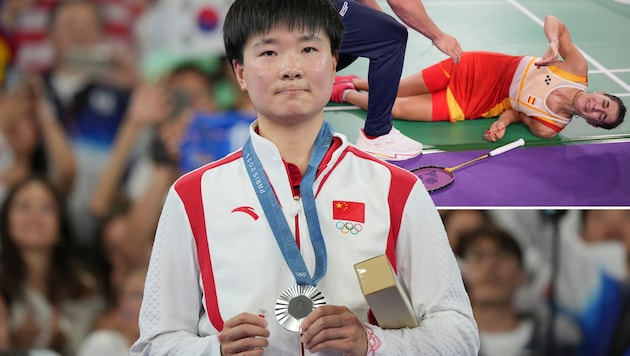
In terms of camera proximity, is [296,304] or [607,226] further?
[607,226]

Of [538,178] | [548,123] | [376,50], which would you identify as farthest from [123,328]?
[548,123]

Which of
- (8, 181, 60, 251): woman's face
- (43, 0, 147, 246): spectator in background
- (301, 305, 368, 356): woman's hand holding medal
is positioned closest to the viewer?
(301, 305, 368, 356): woman's hand holding medal

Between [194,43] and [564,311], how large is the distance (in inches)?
58.0

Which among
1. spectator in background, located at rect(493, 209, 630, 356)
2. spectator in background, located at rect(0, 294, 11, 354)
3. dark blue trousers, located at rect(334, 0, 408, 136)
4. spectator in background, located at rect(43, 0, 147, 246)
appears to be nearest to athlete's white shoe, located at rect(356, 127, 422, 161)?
dark blue trousers, located at rect(334, 0, 408, 136)

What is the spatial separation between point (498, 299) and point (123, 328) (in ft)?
3.96

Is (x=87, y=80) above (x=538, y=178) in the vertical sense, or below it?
above

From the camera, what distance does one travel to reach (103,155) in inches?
83.4

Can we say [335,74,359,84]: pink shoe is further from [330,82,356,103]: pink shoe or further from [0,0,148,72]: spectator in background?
[0,0,148,72]: spectator in background

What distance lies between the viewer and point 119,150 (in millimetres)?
2111

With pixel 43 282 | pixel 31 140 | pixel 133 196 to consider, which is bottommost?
pixel 43 282

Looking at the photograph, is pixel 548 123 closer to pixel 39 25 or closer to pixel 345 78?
pixel 345 78

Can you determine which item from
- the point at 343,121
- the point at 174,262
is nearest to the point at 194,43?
the point at 343,121

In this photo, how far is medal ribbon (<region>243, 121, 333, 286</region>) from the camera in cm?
150

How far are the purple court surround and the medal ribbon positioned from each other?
759 millimetres
